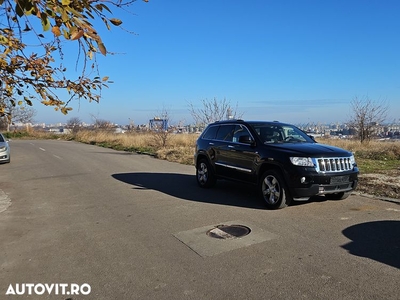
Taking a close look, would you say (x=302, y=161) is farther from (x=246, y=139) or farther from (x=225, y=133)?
(x=225, y=133)

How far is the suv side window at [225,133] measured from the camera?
8783 mm

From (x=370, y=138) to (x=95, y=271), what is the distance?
22.5 metres

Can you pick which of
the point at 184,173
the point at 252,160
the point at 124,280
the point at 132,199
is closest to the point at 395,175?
the point at 252,160

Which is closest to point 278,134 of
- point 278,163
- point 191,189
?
point 278,163

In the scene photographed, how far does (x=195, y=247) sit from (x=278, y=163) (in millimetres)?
2736

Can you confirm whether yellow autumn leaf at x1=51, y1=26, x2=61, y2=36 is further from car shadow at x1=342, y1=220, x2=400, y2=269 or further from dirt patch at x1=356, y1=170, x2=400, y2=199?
dirt patch at x1=356, y1=170, x2=400, y2=199

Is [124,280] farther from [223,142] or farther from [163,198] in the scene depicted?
[223,142]

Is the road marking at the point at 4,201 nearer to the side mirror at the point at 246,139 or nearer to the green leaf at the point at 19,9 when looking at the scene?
the side mirror at the point at 246,139

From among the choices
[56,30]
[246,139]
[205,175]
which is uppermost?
[56,30]

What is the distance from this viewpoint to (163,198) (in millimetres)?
8266

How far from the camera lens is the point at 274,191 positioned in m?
6.95

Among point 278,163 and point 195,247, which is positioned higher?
point 278,163

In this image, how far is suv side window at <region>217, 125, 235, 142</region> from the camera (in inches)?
346

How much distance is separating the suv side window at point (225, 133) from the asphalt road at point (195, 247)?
136 cm
